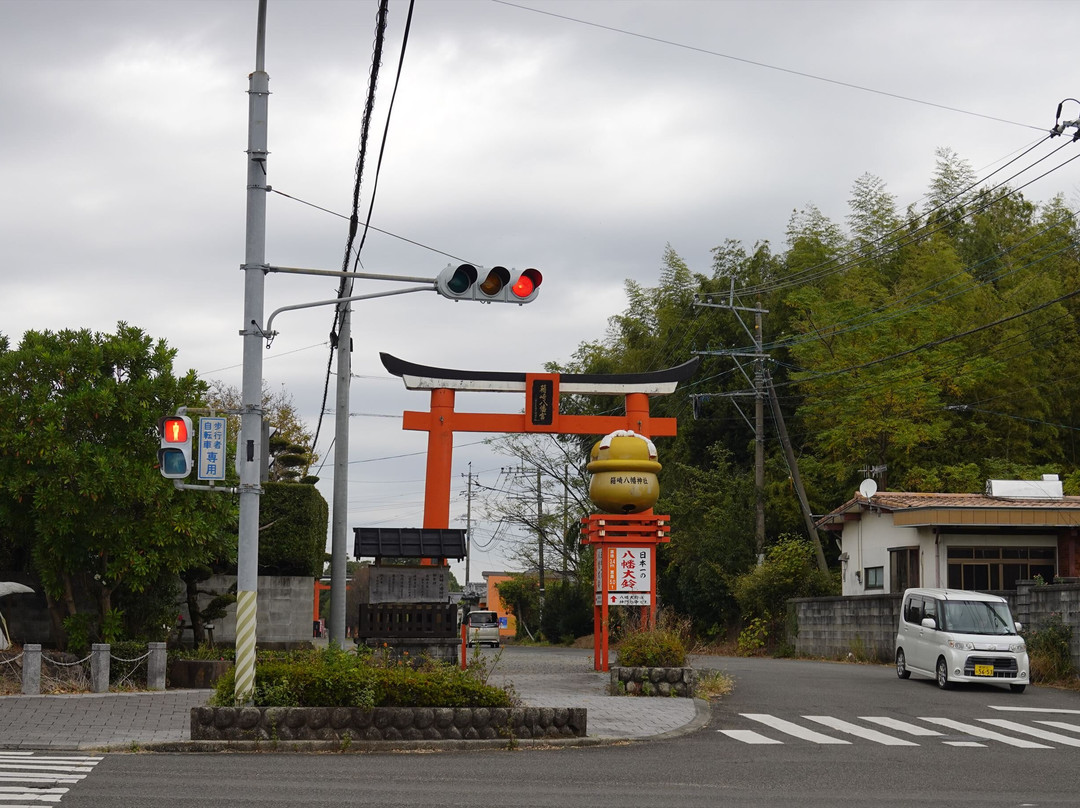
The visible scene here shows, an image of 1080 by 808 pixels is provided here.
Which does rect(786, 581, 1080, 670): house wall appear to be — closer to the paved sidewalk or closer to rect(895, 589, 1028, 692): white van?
rect(895, 589, 1028, 692): white van

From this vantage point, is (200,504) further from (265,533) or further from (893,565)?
(893,565)

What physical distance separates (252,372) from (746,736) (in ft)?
24.7

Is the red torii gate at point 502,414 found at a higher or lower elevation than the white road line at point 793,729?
higher

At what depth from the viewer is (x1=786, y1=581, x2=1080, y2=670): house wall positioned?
916 inches

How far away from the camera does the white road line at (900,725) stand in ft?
51.1

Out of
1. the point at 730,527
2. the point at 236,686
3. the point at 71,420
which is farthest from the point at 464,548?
the point at 730,527

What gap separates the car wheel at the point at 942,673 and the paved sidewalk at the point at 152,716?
591 cm

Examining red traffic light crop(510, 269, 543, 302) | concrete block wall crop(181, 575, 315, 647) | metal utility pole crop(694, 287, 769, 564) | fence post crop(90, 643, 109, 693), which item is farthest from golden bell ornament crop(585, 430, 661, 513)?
metal utility pole crop(694, 287, 769, 564)

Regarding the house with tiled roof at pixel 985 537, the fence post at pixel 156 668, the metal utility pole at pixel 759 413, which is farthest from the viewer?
the metal utility pole at pixel 759 413

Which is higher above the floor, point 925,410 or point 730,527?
point 925,410

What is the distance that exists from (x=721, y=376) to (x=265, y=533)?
95.9ft

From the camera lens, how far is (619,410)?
60562mm

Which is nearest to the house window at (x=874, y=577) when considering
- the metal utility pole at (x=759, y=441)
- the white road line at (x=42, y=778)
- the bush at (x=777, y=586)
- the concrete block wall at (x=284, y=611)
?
the bush at (x=777, y=586)

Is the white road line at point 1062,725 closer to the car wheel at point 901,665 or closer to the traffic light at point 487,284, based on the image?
the car wheel at point 901,665
